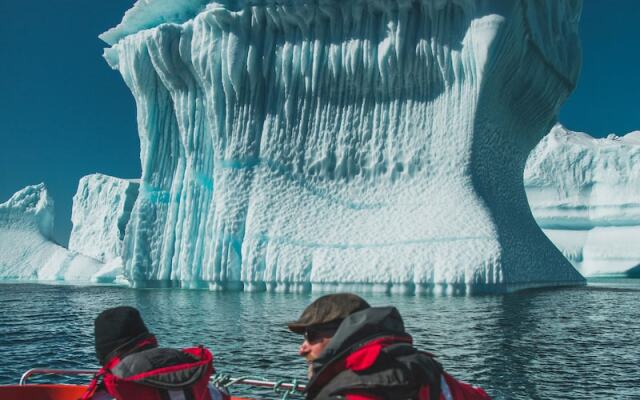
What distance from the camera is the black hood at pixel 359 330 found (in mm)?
1676

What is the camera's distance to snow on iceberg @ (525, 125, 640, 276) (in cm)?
4084

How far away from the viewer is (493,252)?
17250 millimetres

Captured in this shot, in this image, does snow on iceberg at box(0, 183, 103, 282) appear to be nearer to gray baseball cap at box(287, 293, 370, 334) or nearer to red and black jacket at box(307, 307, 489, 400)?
gray baseball cap at box(287, 293, 370, 334)

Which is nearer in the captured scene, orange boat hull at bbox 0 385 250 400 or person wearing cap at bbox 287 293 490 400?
person wearing cap at bbox 287 293 490 400

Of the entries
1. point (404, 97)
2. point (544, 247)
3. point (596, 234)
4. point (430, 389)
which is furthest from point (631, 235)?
point (430, 389)

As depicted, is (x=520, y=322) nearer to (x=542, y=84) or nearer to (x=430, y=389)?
(x=430, y=389)

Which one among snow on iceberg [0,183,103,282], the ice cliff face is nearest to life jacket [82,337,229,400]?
the ice cliff face

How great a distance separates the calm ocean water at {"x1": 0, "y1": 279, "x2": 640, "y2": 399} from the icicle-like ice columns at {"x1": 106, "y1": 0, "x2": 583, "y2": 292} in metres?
2.41

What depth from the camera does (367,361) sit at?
161 centimetres

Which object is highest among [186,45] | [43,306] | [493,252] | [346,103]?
[186,45]

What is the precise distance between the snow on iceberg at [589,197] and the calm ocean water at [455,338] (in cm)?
2606

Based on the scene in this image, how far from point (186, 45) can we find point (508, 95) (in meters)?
11.2

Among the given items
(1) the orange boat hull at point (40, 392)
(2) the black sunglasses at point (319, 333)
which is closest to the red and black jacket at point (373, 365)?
(2) the black sunglasses at point (319, 333)

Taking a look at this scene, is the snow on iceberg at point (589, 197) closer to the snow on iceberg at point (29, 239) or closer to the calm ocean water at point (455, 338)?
the calm ocean water at point (455, 338)
